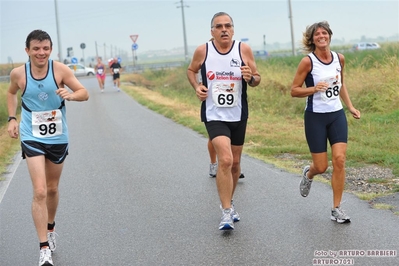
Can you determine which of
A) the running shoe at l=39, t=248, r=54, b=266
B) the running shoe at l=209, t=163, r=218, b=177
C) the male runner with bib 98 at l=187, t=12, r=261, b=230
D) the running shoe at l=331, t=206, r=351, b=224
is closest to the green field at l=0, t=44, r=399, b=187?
the running shoe at l=209, t=163, r=218, b=177

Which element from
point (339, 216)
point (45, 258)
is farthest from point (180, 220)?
point (45, 258)

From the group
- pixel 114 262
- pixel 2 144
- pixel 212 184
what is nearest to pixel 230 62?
pixel 114 262

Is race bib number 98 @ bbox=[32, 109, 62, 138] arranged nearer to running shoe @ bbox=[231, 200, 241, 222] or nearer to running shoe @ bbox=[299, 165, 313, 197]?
running shoe @ bbox=[231, 200, 241, 222]

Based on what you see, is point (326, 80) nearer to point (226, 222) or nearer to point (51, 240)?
point (226, 222)

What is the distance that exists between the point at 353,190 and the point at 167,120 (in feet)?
37.1

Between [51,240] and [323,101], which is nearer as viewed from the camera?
[51,240]

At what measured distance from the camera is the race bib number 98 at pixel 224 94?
7.32 m

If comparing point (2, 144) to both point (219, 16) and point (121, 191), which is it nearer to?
point (121, 191)

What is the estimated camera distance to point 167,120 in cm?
1988

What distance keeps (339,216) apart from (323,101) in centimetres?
119

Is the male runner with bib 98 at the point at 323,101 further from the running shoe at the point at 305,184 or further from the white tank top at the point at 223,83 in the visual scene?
the white tank top at the point at 223,83

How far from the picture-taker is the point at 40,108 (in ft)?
21.5

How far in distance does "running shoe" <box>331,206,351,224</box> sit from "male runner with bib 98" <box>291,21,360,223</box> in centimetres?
19

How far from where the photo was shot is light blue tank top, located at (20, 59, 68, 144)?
21.3 ft
